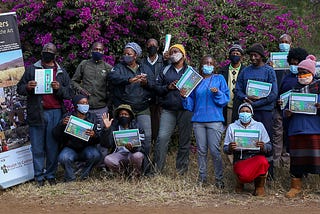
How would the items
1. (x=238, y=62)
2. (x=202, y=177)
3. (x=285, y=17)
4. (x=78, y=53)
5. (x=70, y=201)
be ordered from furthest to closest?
(x=285, y=17) < (x=78, y=53) < (x=238, y=62) < (x=202, y=177) < (x=70, y=201)

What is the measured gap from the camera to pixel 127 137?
902 cm

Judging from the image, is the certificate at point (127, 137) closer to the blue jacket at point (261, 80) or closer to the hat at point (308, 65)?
the blue jacket at point (261, 80)

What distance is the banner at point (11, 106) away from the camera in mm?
9000

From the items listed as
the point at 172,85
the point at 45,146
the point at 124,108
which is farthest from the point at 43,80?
the point at 172,85

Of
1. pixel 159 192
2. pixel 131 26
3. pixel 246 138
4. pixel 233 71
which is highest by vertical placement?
pixel 131 26

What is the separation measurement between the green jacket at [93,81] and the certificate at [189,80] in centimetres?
150

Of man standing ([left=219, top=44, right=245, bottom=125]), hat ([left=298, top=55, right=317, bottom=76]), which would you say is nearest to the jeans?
man standing ([left=219, top=44, right=245, bottom=125])

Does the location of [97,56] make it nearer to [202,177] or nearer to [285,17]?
[202,177]

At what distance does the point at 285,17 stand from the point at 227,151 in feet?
13.9

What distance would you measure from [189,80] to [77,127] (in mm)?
1845

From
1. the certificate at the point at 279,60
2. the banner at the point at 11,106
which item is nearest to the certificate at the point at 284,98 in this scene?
the certificate at the point at 279,60

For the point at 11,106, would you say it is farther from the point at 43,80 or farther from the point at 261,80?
the point at 261,80

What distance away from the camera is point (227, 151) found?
27.6ft

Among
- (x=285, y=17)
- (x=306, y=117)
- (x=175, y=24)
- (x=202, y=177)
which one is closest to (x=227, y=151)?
(x=202, y=177)
